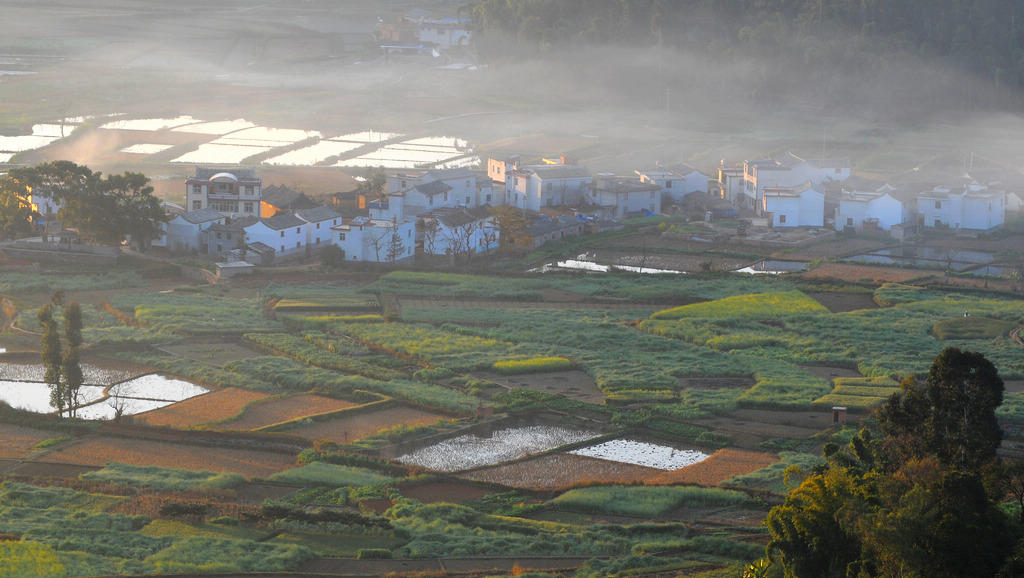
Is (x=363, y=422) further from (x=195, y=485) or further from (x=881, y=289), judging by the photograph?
(x=881, y=289)

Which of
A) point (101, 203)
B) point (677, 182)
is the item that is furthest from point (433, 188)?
point (677, 182)

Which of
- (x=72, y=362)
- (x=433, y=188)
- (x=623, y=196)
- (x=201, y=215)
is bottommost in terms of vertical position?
(x=72, y=362)

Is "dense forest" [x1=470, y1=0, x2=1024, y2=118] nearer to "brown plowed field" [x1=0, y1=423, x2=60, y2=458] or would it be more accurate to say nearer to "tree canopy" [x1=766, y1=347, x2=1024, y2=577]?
"brown plowed field" [x1=0, y1=423, x2=60, y2=458]

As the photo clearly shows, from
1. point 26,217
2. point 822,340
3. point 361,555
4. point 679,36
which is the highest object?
point 679,36

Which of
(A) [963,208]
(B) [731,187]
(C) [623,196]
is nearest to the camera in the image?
(A) [963,208]

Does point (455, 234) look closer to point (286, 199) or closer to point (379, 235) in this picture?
point (379, 235)

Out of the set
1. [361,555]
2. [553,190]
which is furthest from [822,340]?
[553,190]
